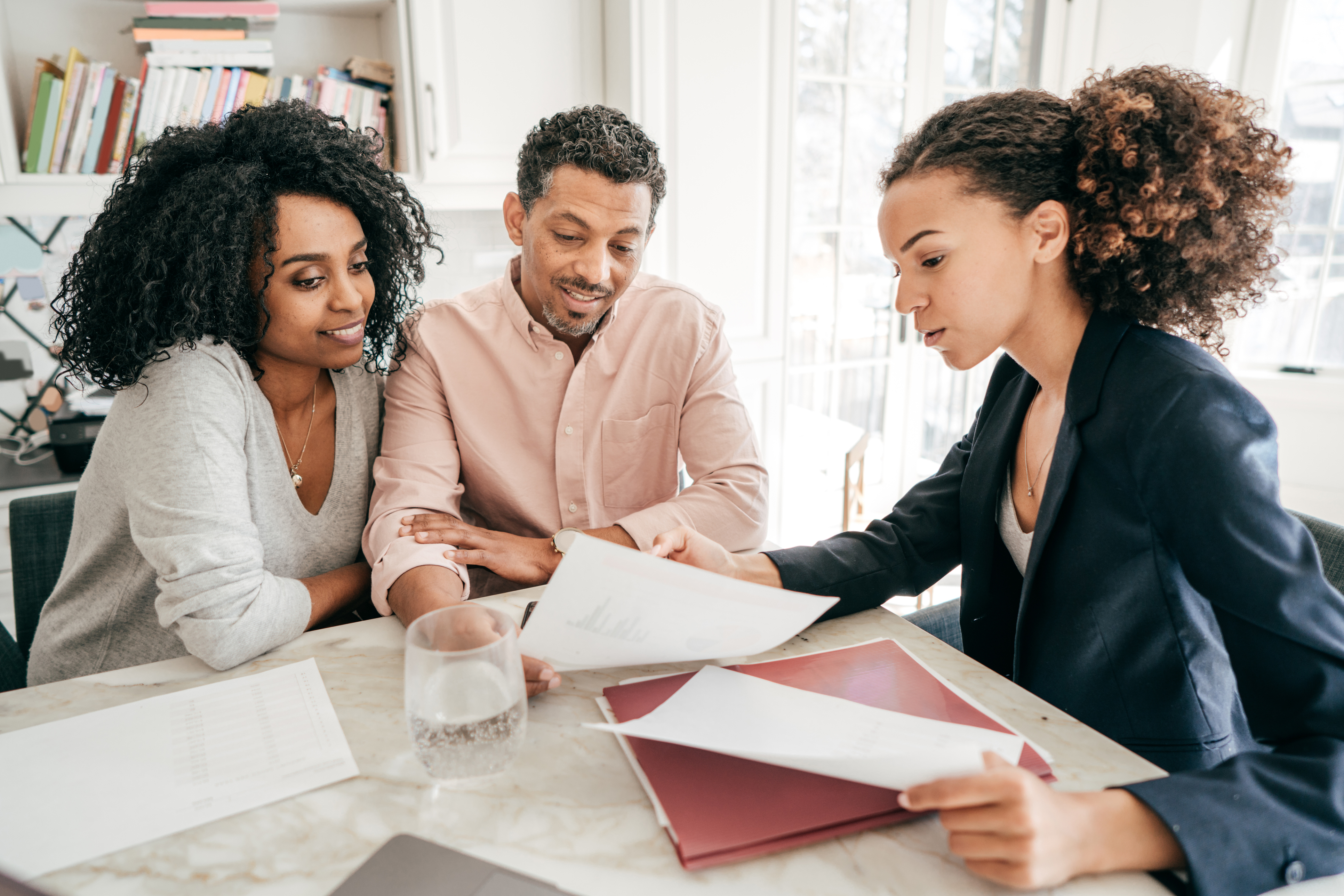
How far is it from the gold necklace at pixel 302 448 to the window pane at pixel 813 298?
2088 mm

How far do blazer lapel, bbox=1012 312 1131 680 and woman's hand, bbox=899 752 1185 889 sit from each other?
15.2 inches

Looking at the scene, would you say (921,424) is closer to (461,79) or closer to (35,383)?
(461,79)

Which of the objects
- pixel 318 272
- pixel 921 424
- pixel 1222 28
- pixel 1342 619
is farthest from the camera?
pixel 921 424

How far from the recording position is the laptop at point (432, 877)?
1.88 feet

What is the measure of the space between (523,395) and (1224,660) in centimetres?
116

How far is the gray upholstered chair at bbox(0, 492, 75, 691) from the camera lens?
1284 mm

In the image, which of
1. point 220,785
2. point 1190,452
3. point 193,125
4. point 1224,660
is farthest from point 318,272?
point 1224,660

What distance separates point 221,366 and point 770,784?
963 mm

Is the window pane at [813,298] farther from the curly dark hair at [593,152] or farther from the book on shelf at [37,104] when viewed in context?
the book on shelf at [37,104]

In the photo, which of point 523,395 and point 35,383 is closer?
point 523,395

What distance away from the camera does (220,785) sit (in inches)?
27.5

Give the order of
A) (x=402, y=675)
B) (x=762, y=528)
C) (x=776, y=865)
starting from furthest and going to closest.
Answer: (x=762, y=528), (x=402, y=675), (x=776, y=865)

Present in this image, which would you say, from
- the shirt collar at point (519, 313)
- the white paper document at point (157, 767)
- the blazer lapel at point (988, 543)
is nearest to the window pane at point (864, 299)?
the shirt collar at point (519, 313)

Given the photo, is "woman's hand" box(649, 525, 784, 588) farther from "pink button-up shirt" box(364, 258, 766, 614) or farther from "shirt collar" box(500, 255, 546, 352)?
"shirt collar" box(500, 255, 546, 352)
